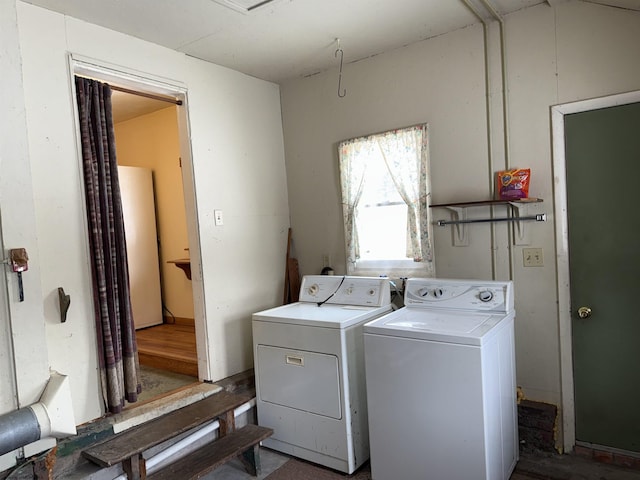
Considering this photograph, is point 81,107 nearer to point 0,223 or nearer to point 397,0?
point 0,223

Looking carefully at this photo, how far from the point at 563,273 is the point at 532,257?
0.60ft

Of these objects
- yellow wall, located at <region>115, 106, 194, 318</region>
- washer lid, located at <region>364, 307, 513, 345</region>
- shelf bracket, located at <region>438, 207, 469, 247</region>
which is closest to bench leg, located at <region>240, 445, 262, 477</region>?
washer lid, located at <region>364, 307, 513, 345</region>

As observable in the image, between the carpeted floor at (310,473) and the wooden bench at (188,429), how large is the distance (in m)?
0.15

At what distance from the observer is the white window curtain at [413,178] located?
296 centimetres

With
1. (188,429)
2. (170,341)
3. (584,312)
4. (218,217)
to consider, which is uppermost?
(218,217)

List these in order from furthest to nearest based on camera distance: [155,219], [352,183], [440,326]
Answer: [155,219] < [352,183] < [440,326]

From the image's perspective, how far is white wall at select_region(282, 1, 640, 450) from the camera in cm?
241

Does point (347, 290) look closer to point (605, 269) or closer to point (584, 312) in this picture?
point (584, 312)

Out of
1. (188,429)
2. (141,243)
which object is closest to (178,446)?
(188,429)

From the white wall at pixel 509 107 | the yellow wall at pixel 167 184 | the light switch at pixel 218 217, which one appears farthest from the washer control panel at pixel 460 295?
the yellow wall at pixel 167 184

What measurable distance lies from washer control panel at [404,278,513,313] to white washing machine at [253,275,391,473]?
224 mm

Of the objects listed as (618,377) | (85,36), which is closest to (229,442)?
(618,377)

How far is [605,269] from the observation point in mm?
2422

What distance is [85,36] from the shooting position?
243 centimetres
